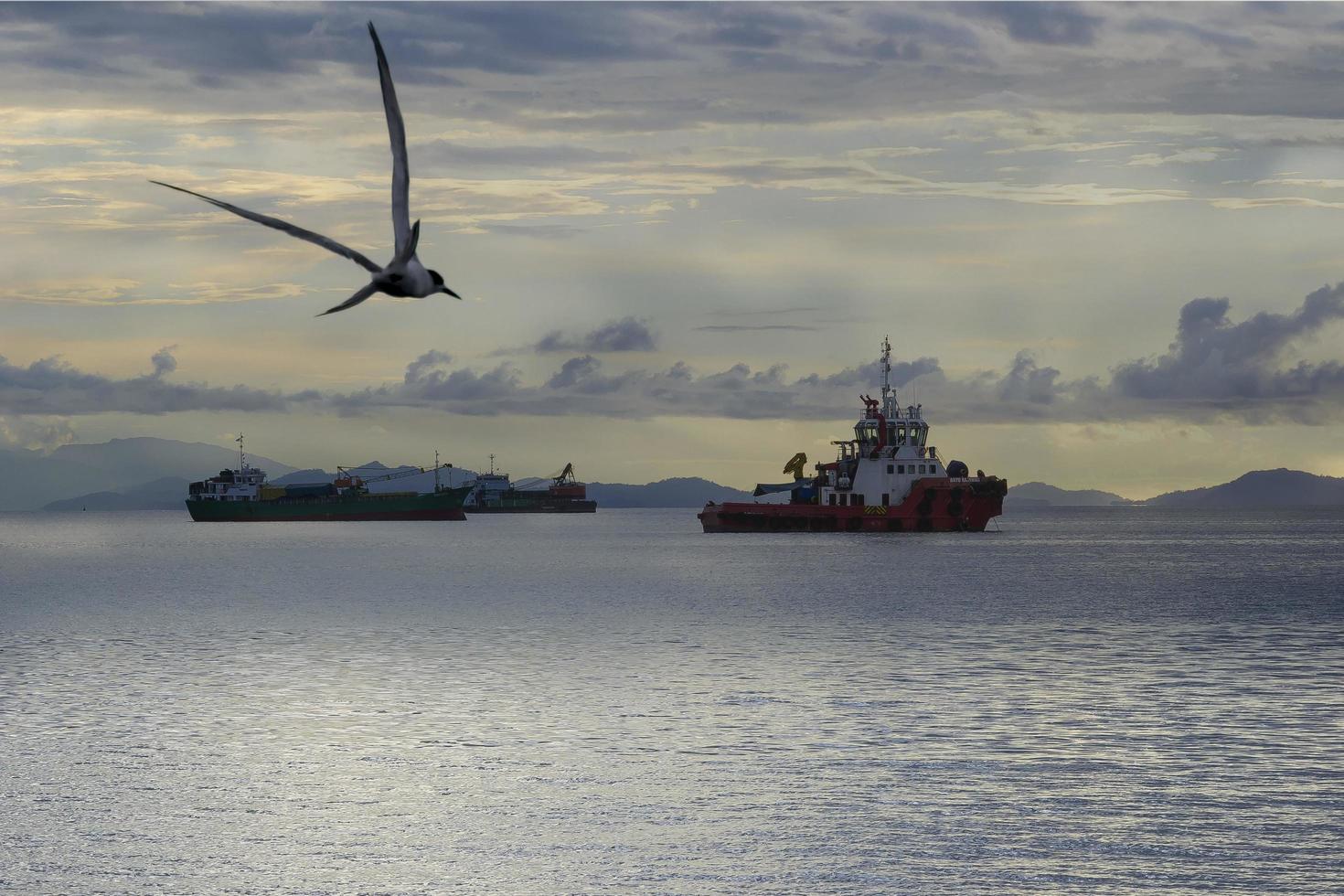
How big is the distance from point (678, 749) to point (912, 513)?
4101 inches

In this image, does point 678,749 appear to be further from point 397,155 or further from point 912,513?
point 912,513

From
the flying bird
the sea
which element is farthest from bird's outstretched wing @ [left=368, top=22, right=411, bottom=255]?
the sea

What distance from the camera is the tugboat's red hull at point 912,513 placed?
133m

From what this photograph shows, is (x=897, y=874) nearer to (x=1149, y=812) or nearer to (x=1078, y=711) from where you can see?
(x=1149, y=812)

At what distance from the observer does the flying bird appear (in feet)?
19.3

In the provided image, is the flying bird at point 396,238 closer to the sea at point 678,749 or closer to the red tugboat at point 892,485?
the sea at point 678,749

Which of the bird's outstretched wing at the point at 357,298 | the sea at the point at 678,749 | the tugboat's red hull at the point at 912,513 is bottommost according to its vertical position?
the sea at the point at 678,749

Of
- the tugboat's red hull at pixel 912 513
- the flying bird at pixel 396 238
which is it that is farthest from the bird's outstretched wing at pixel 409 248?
the tugboat's red hull at pixel 912 513

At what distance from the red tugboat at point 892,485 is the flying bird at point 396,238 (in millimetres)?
127219

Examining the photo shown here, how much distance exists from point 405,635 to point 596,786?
34.3 m

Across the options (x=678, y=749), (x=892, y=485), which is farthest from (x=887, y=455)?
(x=678, y=749)

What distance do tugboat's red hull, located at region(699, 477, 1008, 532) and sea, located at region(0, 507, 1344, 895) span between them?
5758 centimetres

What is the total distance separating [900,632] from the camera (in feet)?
195

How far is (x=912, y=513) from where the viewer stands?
5266 inches
